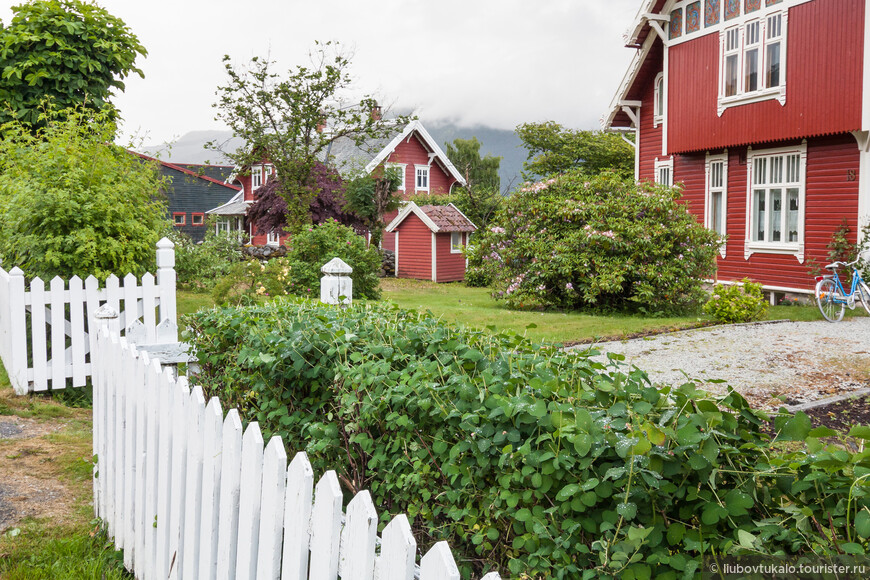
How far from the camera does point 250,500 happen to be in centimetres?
230

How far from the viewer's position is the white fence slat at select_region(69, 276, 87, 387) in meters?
7.31

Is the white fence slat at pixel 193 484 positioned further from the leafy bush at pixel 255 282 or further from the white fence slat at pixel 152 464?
the leafy bush at pixel 255 282

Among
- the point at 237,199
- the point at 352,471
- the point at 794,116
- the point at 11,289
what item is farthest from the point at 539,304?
the point at 237,199

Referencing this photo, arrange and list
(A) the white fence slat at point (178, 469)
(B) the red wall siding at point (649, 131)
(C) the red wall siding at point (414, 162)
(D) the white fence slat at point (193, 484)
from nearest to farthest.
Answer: (D) the white fence slat at point (193, 484), (A) the white fence slat at point (178, 469), (B) the red wall siding at point (649, 131), (C) the red wall siding at point (414, 162)

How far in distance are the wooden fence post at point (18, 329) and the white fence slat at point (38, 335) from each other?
8 centimetres

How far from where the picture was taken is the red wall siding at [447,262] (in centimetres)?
3062

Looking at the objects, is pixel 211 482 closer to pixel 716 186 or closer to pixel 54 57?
pixel 54 57

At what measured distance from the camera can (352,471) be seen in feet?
11.3

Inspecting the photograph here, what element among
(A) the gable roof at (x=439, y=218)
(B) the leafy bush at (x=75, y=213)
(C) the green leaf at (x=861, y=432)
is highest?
(A) the gable roof at (x=439, y=218)

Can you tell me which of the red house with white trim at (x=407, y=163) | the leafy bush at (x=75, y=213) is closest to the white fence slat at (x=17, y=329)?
the leafy bush at (x=75, y=213)

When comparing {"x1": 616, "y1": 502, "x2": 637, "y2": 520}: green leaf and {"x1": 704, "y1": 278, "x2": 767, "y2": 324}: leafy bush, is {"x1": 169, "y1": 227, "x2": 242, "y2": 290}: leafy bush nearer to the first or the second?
{"x1": 704, "y1": 278, "x2": 767, "y2": 324}: leafy bush

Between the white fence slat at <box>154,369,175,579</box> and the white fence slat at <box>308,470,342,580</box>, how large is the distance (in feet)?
4.56

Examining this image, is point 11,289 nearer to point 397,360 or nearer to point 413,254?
point 397,360

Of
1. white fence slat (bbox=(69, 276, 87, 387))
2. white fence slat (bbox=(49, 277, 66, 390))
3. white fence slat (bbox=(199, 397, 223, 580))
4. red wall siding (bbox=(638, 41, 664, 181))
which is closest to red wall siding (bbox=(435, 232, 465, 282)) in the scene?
red wall siding (bbox=(638, 41, 664, 181))
